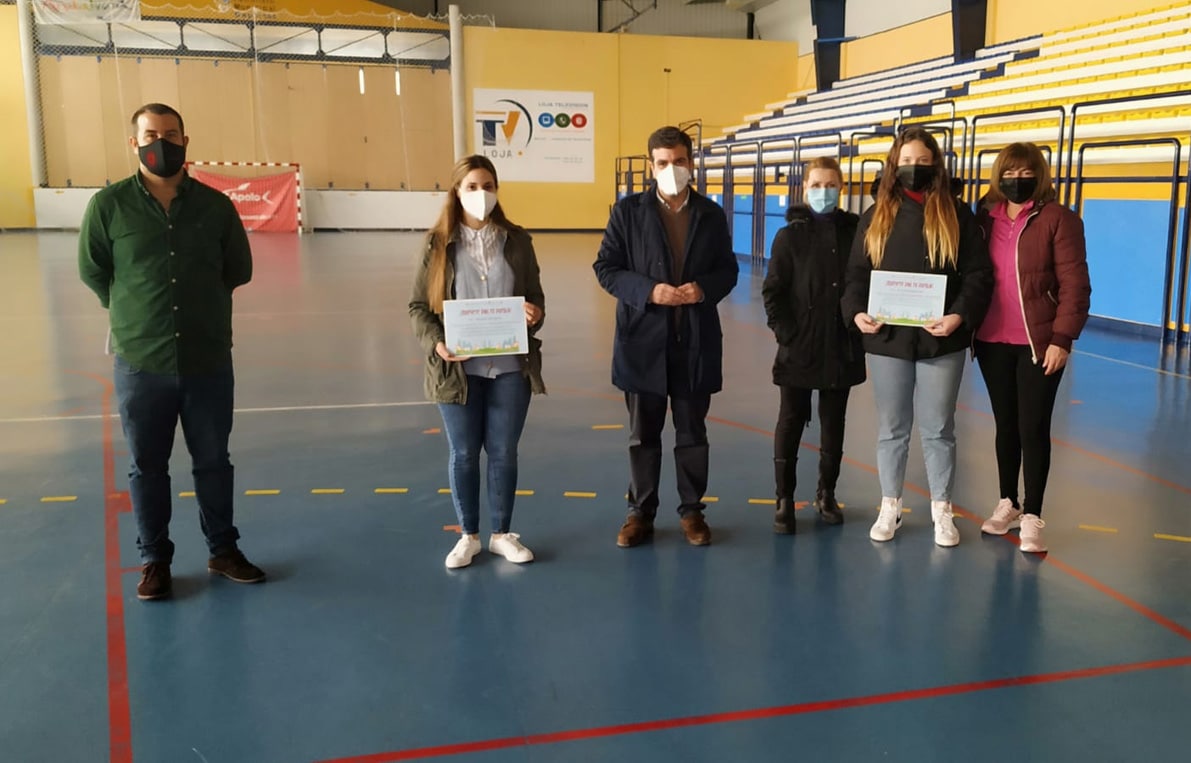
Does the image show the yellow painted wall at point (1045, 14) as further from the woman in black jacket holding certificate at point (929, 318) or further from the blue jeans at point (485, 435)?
the blue jeans at point (485, 435)

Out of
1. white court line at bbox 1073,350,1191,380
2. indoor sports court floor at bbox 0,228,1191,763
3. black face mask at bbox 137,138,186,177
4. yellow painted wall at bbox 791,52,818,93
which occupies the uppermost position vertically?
yellow painted wall at bbox 791,52,818,93

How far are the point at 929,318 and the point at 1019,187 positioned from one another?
1.95ft

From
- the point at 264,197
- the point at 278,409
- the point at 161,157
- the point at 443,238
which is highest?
the point at 264,197

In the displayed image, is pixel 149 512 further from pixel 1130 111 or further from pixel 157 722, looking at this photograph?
pixel 1130 111

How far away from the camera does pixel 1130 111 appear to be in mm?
10258

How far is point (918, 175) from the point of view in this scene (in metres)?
3.68

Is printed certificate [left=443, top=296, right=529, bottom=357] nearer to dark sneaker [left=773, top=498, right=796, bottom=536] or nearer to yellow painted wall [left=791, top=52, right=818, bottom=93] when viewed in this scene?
dark sneaker [left=773, top=498, right=796, bottom=536]

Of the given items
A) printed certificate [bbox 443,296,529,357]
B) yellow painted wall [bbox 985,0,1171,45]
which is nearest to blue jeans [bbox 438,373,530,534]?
printed certificate [bbox 443,296,529,357]

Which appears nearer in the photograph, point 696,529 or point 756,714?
point 756,714

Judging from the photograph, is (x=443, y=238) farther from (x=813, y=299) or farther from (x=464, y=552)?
(x=813, y=299)

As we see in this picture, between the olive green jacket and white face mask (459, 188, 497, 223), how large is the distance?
0.44 feet

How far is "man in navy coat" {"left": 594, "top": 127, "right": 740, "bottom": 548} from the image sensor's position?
3.73m

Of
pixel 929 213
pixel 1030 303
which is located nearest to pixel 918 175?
pixel 929 213

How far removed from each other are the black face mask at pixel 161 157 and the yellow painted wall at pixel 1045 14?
15.3 meters
